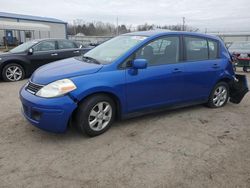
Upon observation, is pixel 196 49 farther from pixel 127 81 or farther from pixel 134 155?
pixel 134 155

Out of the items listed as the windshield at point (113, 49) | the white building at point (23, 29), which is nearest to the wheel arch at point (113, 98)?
the windshield at point (113, 49)

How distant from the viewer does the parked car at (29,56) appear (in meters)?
8.00

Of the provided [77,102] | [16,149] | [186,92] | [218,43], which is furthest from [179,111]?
[16,149]

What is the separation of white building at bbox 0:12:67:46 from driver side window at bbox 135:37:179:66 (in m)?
30.7

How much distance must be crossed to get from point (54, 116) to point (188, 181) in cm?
189

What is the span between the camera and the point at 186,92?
466 cm

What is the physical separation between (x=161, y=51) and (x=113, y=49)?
33.5 inches

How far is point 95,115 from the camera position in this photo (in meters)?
3.66

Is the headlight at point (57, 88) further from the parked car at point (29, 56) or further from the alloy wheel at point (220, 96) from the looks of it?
the parked car at point (29, 56)

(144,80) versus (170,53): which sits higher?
(170,53)

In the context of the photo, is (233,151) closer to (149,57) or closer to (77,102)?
(149,57)

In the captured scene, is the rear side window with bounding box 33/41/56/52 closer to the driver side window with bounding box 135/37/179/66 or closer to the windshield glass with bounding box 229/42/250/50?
the driver side window with bounding box 135/37/179/66

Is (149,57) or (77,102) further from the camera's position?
(149,57)

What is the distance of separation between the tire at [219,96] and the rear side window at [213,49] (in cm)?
62
